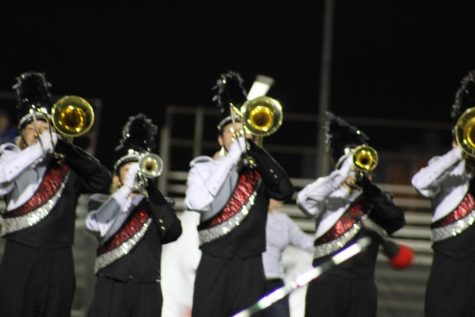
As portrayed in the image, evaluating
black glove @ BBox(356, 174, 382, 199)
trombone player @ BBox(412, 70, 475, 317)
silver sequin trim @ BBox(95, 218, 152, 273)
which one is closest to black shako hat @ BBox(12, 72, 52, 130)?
silver sequin trim @ BBox(95, 218, 152, 273)

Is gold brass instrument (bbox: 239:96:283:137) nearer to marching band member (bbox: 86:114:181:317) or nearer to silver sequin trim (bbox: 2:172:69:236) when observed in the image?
marching band member (bbox: 86:114:181:317)

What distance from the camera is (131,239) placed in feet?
22.7

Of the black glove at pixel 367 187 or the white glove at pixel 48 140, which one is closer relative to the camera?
the white glove at pixel 48 140

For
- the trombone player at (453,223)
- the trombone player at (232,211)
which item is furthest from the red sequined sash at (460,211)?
the trombone player at (232,211)

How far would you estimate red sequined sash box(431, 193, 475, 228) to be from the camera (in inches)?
274

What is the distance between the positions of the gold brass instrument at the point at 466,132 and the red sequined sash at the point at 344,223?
799mm

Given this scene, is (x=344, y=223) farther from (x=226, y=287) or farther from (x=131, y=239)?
(x=131, y=239)

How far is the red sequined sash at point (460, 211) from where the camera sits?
6970 mm

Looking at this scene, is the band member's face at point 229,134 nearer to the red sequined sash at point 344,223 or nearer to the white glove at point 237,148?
the white glove at point 237,148

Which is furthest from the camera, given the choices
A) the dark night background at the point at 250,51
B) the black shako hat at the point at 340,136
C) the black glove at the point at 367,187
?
the dark night background at the point at 250,51

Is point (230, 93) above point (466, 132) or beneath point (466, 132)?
above

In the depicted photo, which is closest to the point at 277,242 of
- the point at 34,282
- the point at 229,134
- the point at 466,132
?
the point at 229,134

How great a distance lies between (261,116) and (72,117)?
3.64 ft

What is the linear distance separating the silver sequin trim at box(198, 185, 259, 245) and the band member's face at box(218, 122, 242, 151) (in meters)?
0.39
